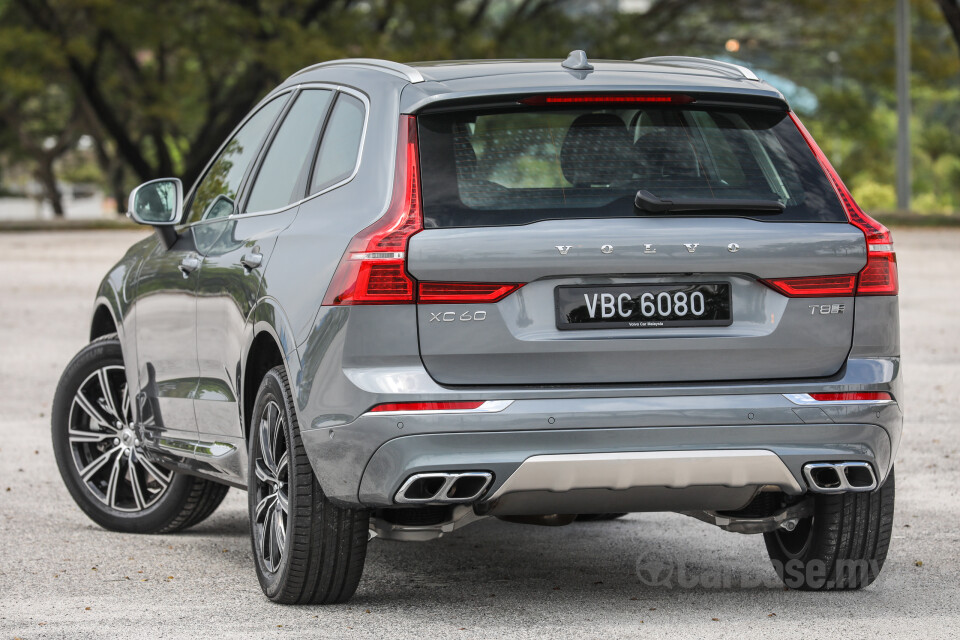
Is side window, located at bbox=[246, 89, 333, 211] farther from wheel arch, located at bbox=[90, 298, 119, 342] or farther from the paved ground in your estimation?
wheel arch, located at bbox=[90, 298, 119, 342]

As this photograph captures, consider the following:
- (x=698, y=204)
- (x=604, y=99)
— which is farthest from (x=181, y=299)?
(x=698, y=204)

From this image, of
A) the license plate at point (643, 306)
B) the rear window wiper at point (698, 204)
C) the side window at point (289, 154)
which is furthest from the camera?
the side window at point (289, 154)

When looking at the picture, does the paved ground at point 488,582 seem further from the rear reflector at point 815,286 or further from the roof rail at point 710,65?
the roof rail at point 710,65

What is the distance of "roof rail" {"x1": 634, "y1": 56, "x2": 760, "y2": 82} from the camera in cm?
549

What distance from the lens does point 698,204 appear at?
16.0 ft

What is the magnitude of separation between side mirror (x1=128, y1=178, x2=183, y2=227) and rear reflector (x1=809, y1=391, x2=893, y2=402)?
2744mm

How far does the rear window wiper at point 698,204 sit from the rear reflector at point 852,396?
1.93 feet

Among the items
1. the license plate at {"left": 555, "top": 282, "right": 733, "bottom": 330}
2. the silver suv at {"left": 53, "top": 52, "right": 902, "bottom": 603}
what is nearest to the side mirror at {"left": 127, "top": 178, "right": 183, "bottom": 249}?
the silver suv at {"left": 53, "top": 52, "right": 902, "bottom": 603}

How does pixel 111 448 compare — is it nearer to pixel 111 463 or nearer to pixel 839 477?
pixel 111 463

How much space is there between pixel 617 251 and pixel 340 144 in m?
1.14

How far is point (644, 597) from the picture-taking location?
5.53m

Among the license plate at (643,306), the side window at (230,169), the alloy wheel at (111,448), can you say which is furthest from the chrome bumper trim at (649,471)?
the alloy wheel at (111,448)

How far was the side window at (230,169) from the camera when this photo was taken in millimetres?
6254

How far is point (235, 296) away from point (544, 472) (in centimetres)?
155
